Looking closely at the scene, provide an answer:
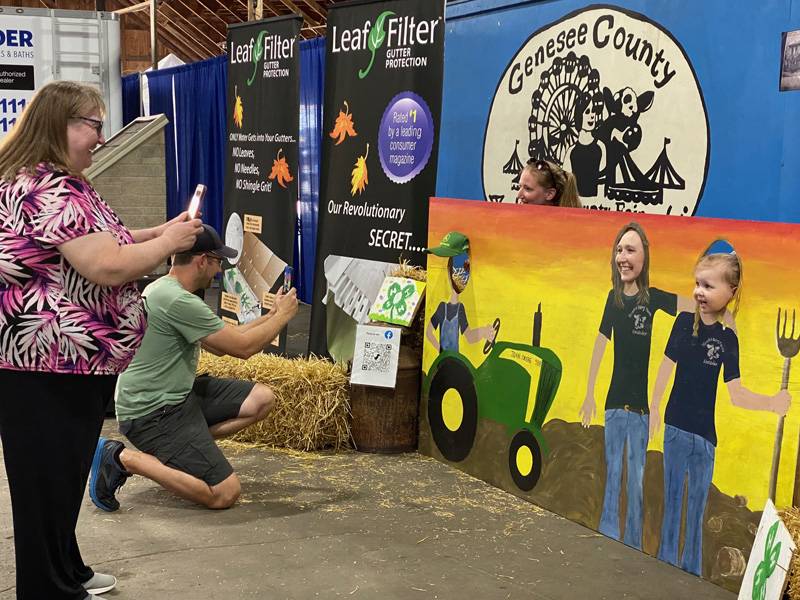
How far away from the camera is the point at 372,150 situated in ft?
20.7

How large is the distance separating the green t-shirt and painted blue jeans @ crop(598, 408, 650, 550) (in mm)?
1653

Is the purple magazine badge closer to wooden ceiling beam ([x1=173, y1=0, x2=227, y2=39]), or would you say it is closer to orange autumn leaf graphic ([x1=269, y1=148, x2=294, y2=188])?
orange autumn leaf graphic ([x1=269, y1=148, x2=294, y2=188])

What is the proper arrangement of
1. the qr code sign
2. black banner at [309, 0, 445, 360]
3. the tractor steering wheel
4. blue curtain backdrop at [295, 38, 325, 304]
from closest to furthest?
the tractor steering wheel < the qr code sign < black banner at [309, 0, 445, 360] < blue curtain backdrop at [295, 38, 325, 304]

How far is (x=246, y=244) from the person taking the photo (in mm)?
7512

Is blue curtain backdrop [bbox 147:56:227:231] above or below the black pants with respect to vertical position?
above

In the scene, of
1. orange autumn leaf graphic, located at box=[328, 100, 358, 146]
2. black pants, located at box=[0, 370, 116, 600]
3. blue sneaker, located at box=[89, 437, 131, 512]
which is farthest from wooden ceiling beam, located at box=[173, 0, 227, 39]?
black pants, located at box=[0, 370, 116, 600]

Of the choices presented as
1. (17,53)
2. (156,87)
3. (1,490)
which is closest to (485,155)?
(1,490)

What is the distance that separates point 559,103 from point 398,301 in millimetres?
1287

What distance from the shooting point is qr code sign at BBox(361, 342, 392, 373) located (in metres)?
5.49

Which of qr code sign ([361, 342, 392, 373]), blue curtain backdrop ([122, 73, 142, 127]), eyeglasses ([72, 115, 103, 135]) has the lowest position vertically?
qr code sign ([361, 342, 392, 373])

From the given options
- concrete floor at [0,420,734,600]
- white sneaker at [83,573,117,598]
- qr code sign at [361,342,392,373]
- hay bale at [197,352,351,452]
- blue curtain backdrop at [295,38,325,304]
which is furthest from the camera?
blue curtain backdrop at [295,38,325,304]

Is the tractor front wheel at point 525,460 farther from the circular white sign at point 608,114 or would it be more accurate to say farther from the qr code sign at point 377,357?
the circular white sign at point 608,114

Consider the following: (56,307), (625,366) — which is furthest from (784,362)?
(56,307)

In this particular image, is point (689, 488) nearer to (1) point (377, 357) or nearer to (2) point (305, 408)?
(1) point (377, 357)
